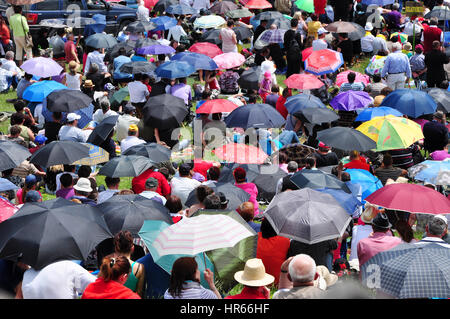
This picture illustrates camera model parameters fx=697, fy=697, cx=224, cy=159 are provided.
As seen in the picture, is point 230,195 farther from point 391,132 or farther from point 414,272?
point 414,272

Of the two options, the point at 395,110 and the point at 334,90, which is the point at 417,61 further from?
the point at 395,110

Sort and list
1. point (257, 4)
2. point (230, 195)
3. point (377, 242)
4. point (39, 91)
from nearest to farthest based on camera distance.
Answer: point (377, 242) → point (230, 195) → point (39, 91) → point (257, 4)

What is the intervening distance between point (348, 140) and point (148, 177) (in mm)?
3201

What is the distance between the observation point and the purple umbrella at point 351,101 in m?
14.1

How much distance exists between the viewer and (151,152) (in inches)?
438

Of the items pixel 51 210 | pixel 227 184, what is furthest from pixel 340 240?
pixel 51 210

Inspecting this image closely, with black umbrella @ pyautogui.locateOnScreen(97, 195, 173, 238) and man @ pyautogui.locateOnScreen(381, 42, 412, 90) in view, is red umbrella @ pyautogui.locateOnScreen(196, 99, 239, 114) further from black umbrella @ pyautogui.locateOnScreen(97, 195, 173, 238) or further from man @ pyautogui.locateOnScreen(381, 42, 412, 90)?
black umbrella @ pyautogui.locateOnScreen(97, 195, 173, 238)

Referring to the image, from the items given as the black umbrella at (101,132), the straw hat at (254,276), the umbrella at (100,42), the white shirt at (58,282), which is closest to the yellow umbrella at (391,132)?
the black umbrella at (101,132)

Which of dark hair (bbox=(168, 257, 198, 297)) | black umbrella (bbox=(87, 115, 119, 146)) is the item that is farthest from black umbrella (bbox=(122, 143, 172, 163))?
dark hair (bbox=(168, 257, 198, 297))

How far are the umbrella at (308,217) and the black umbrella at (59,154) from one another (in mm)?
3785

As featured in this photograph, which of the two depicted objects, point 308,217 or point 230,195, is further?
point 230,195

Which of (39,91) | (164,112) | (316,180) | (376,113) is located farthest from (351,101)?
(39,91)

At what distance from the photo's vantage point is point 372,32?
22.5m
